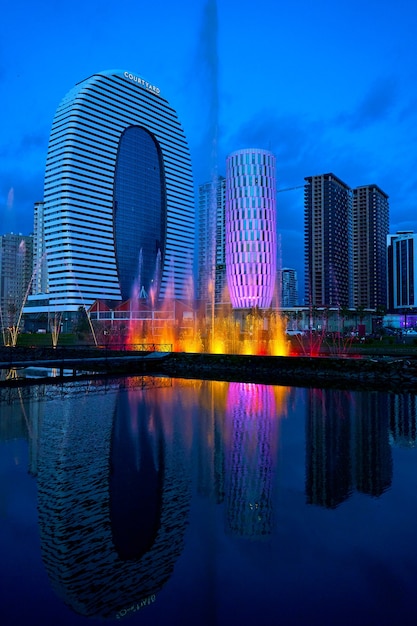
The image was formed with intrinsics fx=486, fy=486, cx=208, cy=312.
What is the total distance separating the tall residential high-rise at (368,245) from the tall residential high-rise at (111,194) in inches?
2416

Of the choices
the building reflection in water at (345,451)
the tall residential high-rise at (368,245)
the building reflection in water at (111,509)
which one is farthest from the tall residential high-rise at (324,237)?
the building reflection in water at (111,509)

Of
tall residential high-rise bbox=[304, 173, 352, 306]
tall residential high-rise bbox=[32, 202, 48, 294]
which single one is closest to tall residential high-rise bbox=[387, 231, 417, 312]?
tall residential high-rise bbox=[304, 173, 352, 306]

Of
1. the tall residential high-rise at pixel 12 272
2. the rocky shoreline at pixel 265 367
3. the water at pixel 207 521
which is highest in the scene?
the tall residential high-rise at pixel 12 272

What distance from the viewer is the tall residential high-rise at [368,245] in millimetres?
165625

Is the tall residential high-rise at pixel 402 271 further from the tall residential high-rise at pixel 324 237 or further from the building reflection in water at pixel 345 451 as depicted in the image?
the building reflection in water at pixel 345 451

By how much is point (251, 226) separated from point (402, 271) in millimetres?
68198

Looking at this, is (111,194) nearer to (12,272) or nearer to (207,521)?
(12,272)

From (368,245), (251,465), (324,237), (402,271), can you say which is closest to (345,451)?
(251,465)

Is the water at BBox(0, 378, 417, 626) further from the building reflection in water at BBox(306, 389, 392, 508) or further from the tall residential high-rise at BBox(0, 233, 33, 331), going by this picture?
the tall residential high-rise at BBox(0, 233, 33, 331)

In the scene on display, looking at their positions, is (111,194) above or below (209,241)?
above

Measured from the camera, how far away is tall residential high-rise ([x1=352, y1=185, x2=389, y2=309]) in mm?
165625

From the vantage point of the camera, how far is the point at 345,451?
12406 mm

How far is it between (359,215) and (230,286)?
68.7 m

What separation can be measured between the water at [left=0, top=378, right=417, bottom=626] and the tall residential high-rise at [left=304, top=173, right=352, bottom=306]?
450 feet
